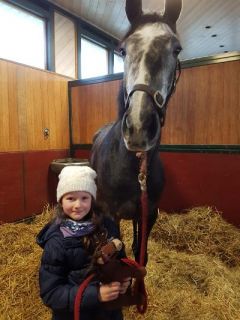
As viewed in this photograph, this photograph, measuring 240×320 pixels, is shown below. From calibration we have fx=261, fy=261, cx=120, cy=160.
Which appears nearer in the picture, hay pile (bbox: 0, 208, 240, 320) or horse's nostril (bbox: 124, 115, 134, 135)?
horse's nostril (bbox: 124, 115, 134, 135)

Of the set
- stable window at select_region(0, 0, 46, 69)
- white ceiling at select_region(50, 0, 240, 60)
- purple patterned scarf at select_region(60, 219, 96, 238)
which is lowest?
purple patterned scarf at select_region(60, 219, 96, 238)

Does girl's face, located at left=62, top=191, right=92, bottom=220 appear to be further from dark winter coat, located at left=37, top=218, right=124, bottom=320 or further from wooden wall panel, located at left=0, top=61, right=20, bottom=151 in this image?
wooden wall panel, located at left=0, top=61, right=20, bottom=151

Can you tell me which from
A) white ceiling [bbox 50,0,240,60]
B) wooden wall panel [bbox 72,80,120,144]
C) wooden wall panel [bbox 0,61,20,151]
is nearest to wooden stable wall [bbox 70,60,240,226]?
wooden wall panel [bbox 72,80,120,144]

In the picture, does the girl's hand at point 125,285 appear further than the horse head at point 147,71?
No

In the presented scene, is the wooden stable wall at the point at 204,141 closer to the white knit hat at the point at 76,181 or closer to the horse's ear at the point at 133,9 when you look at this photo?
the horse's ear at the point at 133,9

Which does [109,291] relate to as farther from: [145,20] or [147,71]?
[145,20]

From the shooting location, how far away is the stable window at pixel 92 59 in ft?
15.0

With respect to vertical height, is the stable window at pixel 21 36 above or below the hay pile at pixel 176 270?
above

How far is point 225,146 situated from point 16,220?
2.16m

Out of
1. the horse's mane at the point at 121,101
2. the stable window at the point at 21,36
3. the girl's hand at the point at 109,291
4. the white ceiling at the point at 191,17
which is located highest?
the white ceiling at the point at 191,17

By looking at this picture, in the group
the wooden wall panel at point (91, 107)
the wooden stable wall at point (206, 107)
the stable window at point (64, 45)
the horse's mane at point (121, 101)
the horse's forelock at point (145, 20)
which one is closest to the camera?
the horse's forelock at point (145, 20)

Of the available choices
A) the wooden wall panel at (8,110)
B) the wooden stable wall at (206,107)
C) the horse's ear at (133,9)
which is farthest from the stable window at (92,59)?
the horse's ear at (133,9)

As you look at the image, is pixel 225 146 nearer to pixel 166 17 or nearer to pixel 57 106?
pixel 166 17

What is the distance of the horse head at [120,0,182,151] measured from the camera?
93 centimetres
